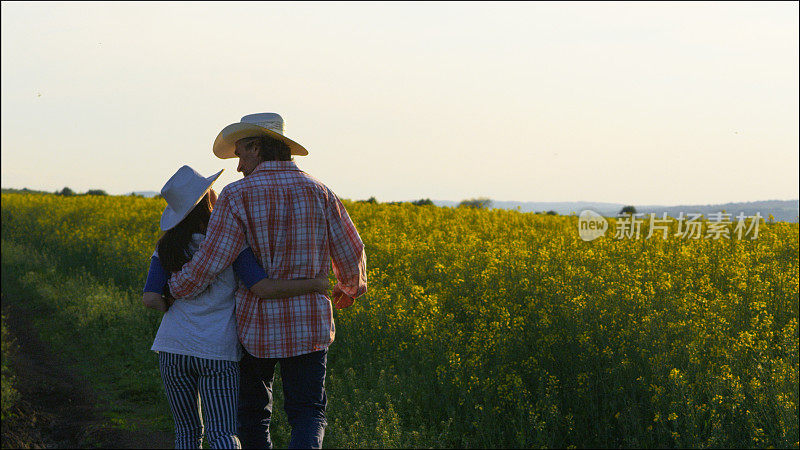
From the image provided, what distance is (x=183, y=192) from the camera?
11.4 ft

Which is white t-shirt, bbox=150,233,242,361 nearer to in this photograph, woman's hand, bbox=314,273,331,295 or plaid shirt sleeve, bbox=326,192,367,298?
woman's hand, bbox=314,273,331,295

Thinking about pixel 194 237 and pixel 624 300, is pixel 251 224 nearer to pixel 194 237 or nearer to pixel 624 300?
pixel 194 237

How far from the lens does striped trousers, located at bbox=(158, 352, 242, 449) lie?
3.36 meters

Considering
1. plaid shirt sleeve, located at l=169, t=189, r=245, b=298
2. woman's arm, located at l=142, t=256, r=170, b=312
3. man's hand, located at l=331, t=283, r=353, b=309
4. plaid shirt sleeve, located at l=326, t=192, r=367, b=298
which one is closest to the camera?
plaid shirt sleeve, located at l=169, t=189, r=245, b=298

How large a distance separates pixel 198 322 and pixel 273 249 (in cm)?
48

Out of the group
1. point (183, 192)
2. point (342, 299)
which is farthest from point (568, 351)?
point (183, 192)

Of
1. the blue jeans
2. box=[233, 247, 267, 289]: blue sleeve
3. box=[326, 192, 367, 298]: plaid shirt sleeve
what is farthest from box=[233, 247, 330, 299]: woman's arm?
the blue jeans

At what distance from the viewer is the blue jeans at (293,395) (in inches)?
138

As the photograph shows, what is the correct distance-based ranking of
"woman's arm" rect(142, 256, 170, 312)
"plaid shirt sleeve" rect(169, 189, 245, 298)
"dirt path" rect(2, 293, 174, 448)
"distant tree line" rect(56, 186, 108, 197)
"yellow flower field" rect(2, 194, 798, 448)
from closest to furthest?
1. "plaid shirt sleeve" rect(169, 189, 245, 298)
2. "woman's arm" rect(142, 256, 170, 312)
3. "yellow flower field" rect(2, 194, 798, 448)
4. "dirt path" rect(2, 293, 174, 448)
5. "distant tree line" rect(56, 186, 108, 197)

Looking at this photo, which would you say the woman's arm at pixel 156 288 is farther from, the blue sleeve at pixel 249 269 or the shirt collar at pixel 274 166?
the shirt collar at pixel 274 166

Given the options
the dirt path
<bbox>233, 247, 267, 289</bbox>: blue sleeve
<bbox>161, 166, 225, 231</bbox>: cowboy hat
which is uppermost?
<bbox>161, 166, 225, 231</bbox>: cowboy hat

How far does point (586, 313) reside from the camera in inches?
248

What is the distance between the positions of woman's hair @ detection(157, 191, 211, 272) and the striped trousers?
428mm

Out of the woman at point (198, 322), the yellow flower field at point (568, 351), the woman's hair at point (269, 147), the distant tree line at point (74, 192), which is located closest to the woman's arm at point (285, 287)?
the woman at point (198, 322)
